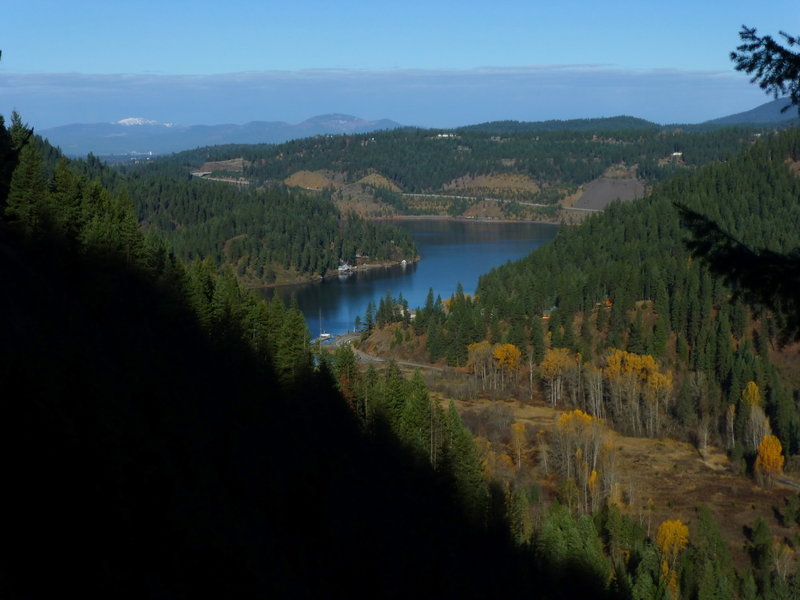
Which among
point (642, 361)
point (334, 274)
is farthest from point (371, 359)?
point (334, 274)

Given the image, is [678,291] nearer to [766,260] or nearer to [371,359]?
[371,359]

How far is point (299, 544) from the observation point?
49.0 ft

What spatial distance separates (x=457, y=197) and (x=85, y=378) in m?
185

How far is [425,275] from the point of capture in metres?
100

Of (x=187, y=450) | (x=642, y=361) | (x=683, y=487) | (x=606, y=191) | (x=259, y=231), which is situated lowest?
(x=683, y=487)

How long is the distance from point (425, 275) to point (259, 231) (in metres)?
27.2

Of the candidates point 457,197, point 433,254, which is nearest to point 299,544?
point 433,254

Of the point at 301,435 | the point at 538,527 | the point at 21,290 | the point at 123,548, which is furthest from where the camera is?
the point at 538,527

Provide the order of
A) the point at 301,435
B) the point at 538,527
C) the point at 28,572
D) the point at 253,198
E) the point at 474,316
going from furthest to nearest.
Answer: the point at 253,198
the point at 474,316
the point at 538,527
the point at 301,435
the point at 28,572

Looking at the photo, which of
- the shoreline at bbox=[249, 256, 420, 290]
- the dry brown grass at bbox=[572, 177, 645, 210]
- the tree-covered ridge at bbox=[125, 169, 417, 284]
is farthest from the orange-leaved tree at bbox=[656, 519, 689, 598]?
the dry brown grass at bbox=[572, 177, 645, 210]

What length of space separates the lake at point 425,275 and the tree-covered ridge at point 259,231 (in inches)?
212

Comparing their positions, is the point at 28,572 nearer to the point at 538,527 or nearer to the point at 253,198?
the point at 538,527

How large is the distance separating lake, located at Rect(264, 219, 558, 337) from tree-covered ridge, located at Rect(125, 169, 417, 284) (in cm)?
539

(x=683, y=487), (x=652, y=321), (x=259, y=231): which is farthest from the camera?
(x=259, y=231)
